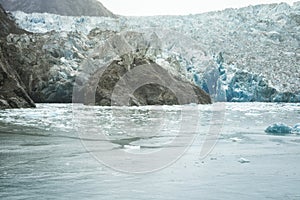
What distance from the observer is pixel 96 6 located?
5784 centimetres

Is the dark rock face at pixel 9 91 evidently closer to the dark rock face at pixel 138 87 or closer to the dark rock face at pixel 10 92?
the dark rock face at pixel 10 92

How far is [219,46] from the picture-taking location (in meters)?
39.0

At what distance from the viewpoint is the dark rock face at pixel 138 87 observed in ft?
92.0

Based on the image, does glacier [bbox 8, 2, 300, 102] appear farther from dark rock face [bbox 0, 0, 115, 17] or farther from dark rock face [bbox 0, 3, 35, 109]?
dark rock face [bbox 0, 0, 115, 17]

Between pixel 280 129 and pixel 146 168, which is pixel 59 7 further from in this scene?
pixel 146 168

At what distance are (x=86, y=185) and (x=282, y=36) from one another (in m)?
40.3

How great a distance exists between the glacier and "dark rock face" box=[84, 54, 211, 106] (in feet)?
7.16

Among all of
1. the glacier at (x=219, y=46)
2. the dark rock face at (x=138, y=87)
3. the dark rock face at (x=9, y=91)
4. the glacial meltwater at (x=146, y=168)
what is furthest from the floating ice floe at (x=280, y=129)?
the glacier at (x=219, y=46)

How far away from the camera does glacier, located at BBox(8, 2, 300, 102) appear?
34.2 m

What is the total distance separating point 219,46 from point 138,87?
12.1 m

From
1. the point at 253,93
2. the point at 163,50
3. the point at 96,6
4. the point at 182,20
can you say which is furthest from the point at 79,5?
the point at 253,93

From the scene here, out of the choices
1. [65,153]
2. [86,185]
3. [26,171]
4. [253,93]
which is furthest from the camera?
[253,93]

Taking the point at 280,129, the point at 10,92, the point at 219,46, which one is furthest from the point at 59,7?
the point at 280,129

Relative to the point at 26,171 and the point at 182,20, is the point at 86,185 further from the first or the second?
the point at 182,20
